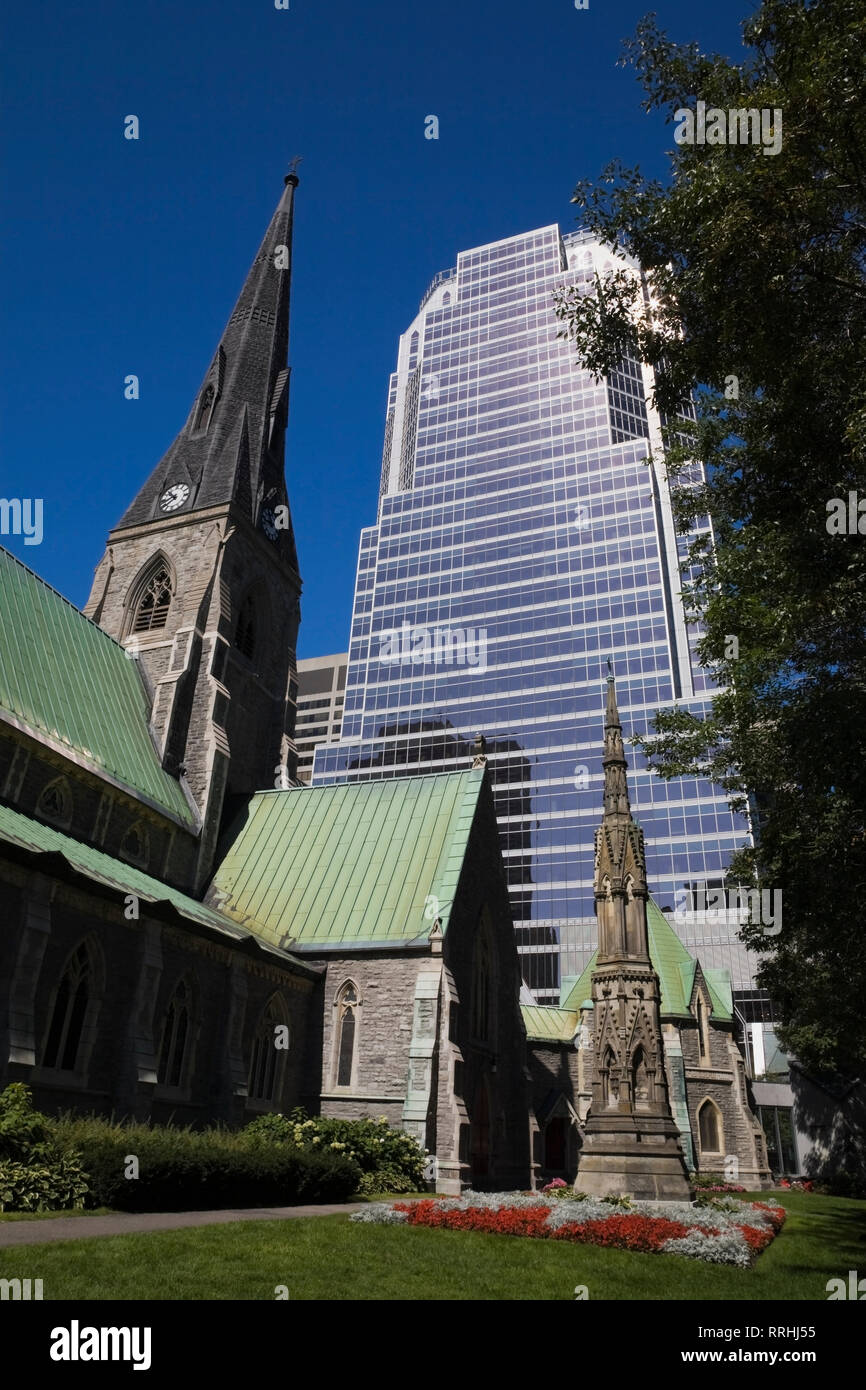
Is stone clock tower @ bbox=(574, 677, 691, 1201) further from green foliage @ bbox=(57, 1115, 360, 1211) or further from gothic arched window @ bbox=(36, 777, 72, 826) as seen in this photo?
gothic arched window @ bbox=(36, 777, 72, 826)

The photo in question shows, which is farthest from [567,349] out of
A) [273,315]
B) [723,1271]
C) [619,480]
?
[723,1271]

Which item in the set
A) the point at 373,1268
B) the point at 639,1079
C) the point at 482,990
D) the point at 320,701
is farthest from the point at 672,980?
the point at 320,701

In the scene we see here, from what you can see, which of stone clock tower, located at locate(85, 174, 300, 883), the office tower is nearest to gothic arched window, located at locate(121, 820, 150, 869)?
stone clock tower, located at locate(85, 174, 300, 883)

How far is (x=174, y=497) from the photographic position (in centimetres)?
3603

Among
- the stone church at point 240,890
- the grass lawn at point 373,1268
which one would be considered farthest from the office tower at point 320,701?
the grass lawn at point 373,1268

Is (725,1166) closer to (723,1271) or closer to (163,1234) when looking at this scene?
(723,1271)

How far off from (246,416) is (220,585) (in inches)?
375

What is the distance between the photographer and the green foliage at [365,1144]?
19.5 metres

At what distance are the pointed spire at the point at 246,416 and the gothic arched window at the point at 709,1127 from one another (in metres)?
31.2

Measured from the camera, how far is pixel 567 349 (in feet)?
351

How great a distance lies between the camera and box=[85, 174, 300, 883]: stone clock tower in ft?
100

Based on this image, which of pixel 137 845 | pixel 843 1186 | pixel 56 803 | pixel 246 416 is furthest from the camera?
pixel 843 1186

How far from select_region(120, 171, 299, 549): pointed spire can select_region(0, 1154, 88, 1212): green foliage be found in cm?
2657

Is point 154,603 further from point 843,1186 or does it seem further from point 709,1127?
point 843,1186
